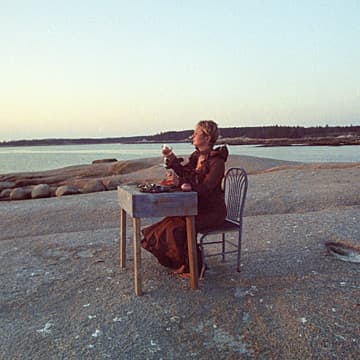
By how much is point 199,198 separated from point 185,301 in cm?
99

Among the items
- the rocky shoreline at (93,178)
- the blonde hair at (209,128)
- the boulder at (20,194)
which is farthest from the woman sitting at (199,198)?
the boulder at (20,194)

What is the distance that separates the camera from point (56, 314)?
4129 millimetres

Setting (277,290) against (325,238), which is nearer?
(277,290)

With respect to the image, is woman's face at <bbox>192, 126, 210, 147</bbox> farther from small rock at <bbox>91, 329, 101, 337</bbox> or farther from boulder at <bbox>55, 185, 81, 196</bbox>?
boulder at <bbox>55, 185, 81, 196</bbox>

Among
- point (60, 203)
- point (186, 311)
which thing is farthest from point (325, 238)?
point (60, 203)

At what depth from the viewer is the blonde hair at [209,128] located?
15.7 feet

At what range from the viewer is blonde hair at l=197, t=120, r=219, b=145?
4.79 metres

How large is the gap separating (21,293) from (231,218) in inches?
92.8

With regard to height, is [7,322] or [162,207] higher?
[162,207]

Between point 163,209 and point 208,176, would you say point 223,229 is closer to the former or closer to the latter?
point 208,176

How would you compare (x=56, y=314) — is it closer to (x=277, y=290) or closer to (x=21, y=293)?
(x=21, y=293)


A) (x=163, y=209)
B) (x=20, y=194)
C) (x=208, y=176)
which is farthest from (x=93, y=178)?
(x=163, y=209)

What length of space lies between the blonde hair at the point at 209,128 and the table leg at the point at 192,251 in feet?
2.78

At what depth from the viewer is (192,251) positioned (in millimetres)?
4469
